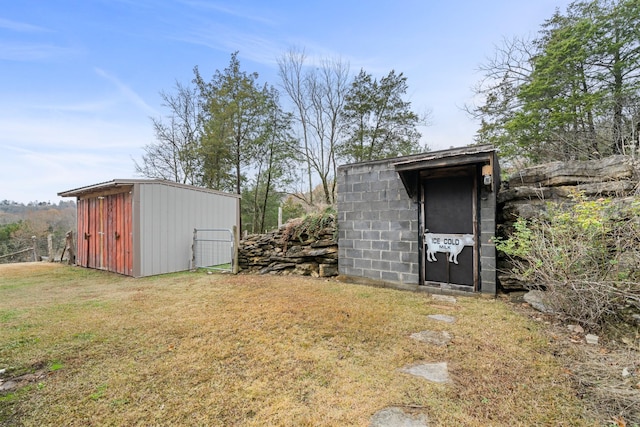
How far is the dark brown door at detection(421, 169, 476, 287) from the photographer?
4277 mm

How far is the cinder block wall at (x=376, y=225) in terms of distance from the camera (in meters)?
4.79

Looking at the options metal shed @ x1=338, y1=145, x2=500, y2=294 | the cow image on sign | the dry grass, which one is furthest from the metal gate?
the cow image on sign

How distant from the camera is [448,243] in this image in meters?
4.43

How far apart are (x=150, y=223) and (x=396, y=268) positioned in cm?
601

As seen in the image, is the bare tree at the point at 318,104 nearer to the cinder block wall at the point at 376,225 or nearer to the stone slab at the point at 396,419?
the cinder block wall at the point at 376,225

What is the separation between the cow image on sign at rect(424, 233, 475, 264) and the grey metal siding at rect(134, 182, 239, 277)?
6.35 meters

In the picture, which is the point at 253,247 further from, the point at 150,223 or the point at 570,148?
the point at 570,148

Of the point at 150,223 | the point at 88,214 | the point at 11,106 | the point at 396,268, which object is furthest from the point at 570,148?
the point at 11,106

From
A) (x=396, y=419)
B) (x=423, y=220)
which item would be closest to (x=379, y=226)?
(x=423, y=220)

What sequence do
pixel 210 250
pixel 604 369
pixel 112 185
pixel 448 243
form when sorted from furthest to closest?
pixel 210 250 < pixel 112 185 < pixel 448 243 < pixel 604 369

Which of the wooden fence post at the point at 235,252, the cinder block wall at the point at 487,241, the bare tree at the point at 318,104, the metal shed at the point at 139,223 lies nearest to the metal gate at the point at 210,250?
the metal shed at the point at 139,223

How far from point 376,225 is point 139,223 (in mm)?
5644

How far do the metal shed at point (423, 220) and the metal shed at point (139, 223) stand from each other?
129 inches

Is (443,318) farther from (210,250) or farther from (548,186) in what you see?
(210,250)
